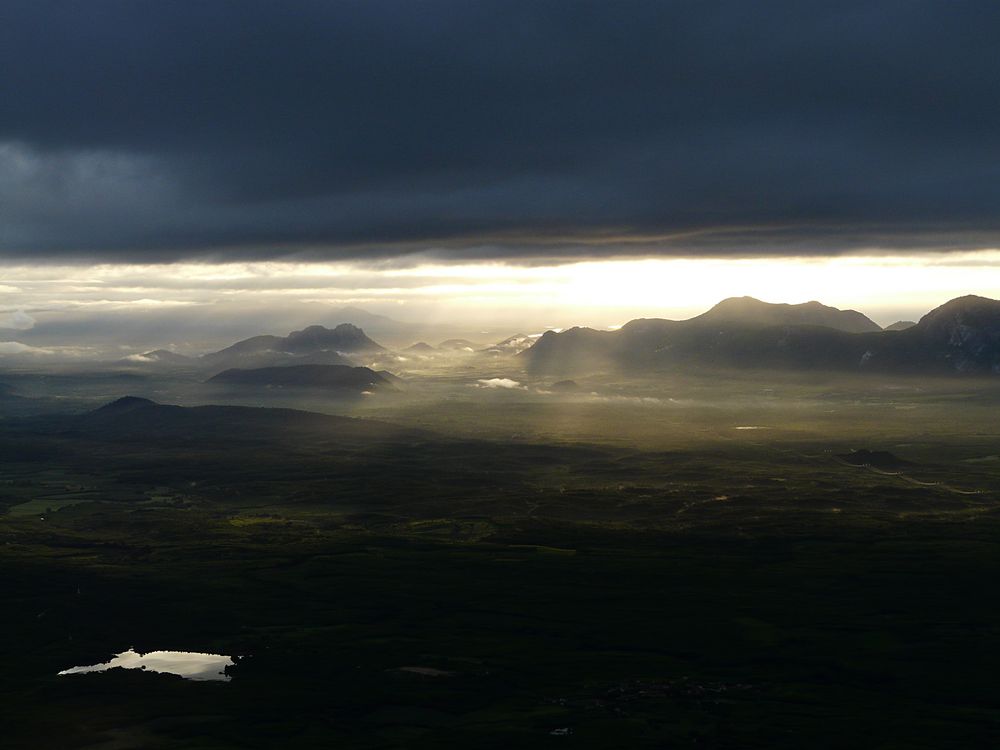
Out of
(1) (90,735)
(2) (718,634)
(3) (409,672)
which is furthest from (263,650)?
(2) (718,634)

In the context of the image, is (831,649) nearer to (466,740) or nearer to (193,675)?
(466,740)

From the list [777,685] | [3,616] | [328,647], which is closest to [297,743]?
[328,647]

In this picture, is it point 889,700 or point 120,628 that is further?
point 120,628

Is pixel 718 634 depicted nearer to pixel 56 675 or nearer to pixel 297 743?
pixel 297 743

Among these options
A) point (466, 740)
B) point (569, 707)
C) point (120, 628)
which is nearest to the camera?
point (466, 740)

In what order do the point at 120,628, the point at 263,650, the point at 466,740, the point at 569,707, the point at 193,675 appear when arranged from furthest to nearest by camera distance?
the point at 120,628 → the point at 263,650 → the point at 193,675 → the point at 569,707 → the point at 466,740

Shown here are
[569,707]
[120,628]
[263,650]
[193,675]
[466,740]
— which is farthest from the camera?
[120,628]
